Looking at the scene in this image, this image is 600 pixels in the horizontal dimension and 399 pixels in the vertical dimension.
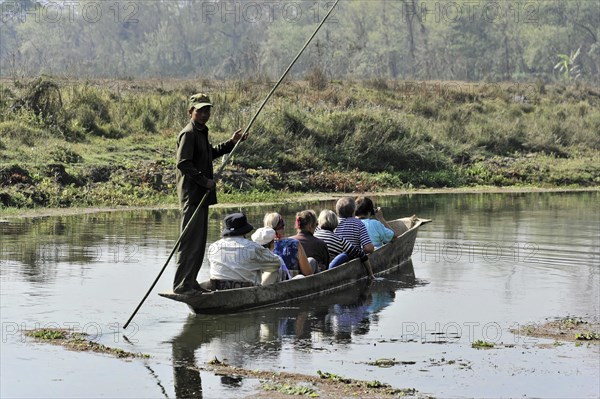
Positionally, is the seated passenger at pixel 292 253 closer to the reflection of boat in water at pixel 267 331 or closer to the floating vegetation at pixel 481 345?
the reflection of boat in water at pixel 267 331

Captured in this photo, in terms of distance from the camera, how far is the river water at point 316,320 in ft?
33.3

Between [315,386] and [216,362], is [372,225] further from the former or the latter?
[315,386]

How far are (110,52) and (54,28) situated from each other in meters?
5.70

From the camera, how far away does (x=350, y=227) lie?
1558cm

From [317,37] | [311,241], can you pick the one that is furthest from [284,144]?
[317,37]

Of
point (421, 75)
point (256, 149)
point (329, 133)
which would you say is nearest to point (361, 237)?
point (256, 149)

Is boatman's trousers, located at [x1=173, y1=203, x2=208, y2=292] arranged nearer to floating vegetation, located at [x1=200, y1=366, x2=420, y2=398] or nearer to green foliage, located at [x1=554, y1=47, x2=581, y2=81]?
floating vegetation, located at [x1=200, y1=366, x2=420, y2=398]

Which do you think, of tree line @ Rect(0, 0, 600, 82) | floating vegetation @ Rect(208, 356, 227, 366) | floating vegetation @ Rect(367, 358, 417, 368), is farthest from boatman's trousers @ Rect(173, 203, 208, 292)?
tree line @ Rect(0, 0, 600, 82)

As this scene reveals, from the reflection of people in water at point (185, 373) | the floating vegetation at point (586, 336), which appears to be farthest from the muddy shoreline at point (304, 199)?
the floating vegetation at point (586, 336)

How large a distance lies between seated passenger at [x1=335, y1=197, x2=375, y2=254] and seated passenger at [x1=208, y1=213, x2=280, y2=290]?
7.57 feet

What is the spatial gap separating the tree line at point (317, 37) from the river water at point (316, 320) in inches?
2566

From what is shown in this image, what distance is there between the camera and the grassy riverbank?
1002 inches

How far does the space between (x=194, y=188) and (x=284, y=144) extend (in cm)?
1805

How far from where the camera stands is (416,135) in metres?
33.9
